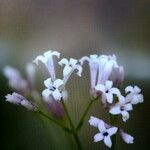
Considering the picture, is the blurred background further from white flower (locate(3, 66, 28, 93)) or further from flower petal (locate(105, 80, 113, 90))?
flower petal (locate(105, 80, 113, 90))

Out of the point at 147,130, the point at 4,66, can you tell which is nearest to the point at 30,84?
the point at 4,66

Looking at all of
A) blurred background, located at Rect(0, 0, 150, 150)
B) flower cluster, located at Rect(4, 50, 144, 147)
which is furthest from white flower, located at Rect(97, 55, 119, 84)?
blurred background, located at Rect(0, 0, 150, 150)

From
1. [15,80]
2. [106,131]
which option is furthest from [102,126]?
[15,80]

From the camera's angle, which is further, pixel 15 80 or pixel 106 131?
pixel 15 80

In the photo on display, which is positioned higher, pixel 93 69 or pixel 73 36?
pixel 73 36

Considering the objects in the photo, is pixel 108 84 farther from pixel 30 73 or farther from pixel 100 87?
pixel 30 73

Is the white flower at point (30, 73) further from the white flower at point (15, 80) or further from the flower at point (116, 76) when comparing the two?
A: the flower at point (116, 76)
